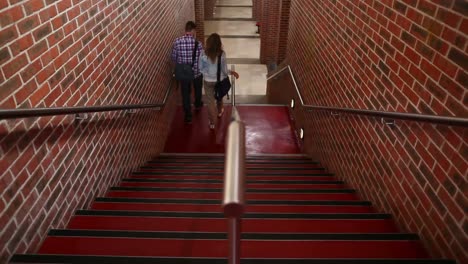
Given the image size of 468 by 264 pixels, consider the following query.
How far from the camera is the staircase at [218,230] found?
1.78 meters

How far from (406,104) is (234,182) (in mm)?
1776

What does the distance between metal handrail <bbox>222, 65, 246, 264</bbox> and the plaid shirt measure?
4625mm

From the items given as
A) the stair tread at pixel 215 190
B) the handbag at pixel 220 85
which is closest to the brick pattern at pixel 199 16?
the handbag at pixel 220 85

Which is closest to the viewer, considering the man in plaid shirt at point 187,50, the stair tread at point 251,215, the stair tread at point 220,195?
the stair tread at point 251,215

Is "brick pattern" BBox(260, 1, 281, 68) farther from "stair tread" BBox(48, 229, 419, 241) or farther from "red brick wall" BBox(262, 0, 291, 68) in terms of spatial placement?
"stair tread" BBox(48, 229, 419, 241)

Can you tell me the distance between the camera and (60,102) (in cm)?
207

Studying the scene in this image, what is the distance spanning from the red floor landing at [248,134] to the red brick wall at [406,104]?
7.00 feet

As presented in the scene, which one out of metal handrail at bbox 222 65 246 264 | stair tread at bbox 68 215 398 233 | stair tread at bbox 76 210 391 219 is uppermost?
metal handrail at bbox 222 65 246 264

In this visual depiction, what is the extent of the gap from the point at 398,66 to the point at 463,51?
23.9 inches

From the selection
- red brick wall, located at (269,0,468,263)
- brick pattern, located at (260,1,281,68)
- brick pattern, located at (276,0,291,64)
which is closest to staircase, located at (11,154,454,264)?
red brick wall, located at (269,0,468,263)

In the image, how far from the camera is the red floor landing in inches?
222

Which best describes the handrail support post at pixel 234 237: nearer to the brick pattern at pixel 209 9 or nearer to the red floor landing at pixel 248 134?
the red floor landing at pixel 248 134

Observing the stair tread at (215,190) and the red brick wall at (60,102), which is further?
the stair tread at (215,190)

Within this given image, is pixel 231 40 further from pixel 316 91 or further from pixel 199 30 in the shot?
pixel 316 91
